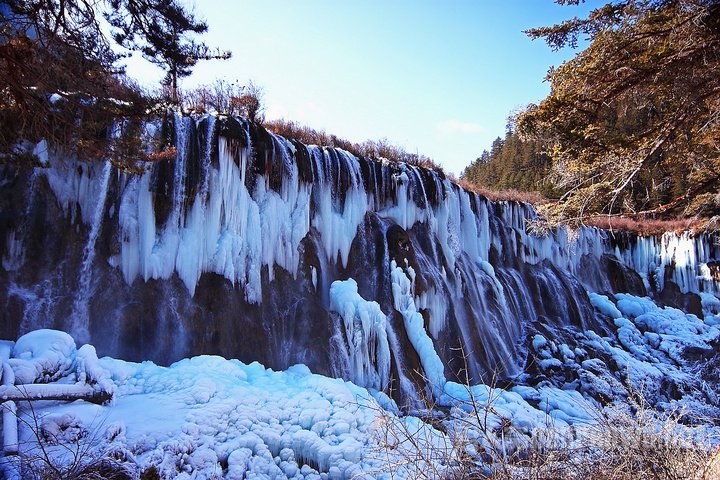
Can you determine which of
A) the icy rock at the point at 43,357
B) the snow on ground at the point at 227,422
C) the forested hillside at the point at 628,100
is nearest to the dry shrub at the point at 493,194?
the forested hillside at the point at 628,100

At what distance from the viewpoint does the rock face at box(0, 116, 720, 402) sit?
6.52m

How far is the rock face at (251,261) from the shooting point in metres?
6.52

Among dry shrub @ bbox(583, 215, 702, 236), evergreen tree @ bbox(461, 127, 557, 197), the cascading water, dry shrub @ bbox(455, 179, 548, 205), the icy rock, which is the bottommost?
the icy rock

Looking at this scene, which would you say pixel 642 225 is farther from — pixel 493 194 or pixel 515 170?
pixel 515 170

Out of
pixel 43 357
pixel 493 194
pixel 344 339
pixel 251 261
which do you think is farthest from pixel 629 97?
pixel 493 194

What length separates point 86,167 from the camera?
685cm

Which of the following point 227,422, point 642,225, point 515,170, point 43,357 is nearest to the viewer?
point 43,357

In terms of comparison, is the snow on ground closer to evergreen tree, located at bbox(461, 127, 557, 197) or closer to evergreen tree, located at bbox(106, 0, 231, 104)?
evergreen tree, located at bbox(106, 0, 231, 104)

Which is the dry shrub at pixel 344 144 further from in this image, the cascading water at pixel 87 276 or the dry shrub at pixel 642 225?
the dry shrub at pixel 642 225

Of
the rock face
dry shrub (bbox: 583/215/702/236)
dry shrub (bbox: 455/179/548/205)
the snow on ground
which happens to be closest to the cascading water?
the rock face

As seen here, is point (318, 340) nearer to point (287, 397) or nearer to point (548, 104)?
point (287, 397)

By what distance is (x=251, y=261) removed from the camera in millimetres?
8047

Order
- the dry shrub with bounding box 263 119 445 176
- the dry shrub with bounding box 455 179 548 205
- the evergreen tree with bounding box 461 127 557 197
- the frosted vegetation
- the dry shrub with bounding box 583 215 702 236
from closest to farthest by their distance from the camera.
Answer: the frosted vegetation, the dry shrub with bounding box 263 119 445 176, the dry shrub with bounding box 455 179 548 205, the dry shrub with bounding box 583 215 702 236, the evergreen tree with bounding box 461 127 557 197

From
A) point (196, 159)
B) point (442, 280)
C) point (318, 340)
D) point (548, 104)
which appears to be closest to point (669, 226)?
point (442, 280)
